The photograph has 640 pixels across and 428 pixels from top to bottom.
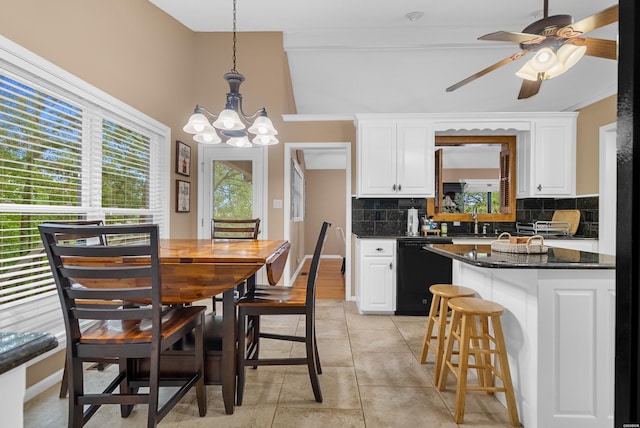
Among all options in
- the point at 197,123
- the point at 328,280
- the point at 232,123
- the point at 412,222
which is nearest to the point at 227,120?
the point at 232,123

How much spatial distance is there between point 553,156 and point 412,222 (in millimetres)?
1748

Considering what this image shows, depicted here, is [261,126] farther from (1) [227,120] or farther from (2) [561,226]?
(2) [561,226]

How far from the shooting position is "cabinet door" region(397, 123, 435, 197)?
370 centimetres

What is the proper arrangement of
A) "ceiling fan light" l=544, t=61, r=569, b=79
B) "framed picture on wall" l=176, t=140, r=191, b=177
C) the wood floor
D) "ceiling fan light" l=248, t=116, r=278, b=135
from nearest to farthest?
"ceiling fan light" l=544, t=61, r=569, b=79 < "ceiling fan light" l=248, t=116, r=278, b=135 < "framed picture on wall" l=176, t=140, r=191, b=177 < the wood floor

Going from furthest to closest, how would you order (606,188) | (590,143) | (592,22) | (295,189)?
(295,189) < (590,143) < (606,188) < (592,22)

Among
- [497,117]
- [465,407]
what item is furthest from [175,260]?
[497,117]

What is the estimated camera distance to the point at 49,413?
1754 millimetres

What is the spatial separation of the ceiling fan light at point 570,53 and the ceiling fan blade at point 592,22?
72 mm

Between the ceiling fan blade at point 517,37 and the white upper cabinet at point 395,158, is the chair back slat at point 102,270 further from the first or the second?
the white upper cabinet at point 395,158

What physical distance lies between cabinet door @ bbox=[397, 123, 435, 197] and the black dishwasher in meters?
0.64

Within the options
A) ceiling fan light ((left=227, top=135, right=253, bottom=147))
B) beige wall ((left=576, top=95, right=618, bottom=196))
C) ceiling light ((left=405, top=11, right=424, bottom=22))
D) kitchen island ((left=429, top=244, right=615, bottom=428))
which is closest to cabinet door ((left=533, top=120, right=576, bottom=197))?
beige wall ((left=576, top=95, right=618, bottom=196))

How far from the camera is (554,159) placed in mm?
3711

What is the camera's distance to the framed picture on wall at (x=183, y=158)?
11.5ft

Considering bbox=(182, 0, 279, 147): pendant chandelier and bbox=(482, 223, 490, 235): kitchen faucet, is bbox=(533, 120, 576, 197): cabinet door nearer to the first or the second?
bbox=(482, 223, 490, 235): kitchen faucet
